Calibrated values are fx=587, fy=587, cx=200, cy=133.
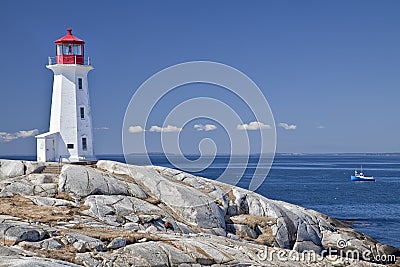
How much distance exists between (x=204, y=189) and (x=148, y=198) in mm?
4627

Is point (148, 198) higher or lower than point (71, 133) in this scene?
lower

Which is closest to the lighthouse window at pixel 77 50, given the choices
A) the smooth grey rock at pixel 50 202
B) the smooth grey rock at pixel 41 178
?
the smooth grey rock at pixel 41 178

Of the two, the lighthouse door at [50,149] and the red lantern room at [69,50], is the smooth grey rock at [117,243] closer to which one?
the lighthouse door at [50,149]

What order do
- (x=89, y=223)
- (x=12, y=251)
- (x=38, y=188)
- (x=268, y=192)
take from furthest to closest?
(x=268, y=192) → (x=38, y=188) → (x=89, y=223) → (x=12, y=251)

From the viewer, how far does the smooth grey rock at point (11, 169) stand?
3534 centimetres

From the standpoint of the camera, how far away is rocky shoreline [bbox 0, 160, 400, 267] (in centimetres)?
2308

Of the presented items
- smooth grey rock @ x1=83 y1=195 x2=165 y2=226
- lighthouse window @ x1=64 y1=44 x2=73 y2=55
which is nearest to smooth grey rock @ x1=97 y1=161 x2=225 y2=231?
smooth grey rock @ x1=83 y1=195 x2=165 y2=226

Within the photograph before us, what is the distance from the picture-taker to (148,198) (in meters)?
34.2

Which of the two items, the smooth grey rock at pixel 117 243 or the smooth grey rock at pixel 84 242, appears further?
the smooth grey rock at pixel 117 243

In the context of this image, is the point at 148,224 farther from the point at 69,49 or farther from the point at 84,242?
the point at 69,49

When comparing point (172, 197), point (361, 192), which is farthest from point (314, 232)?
point (361, 192)

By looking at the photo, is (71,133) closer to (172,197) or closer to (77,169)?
(77,169)

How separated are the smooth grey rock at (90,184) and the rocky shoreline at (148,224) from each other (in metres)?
0.06

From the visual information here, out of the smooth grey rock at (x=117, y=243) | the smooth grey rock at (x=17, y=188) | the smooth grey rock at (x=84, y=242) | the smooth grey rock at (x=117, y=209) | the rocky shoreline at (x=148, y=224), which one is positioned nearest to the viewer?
the smooth grey rock at (x=84, y=242)
